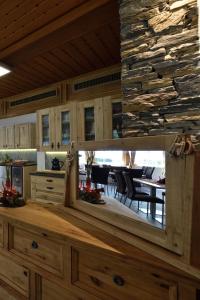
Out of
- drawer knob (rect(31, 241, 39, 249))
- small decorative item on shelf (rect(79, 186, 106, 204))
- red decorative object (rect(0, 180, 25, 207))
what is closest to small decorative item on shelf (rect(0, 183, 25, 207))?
red decorative object (rect(0, 180, 25, 207))

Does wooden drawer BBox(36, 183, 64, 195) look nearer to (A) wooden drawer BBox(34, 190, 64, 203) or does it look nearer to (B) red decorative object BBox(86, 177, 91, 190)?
(A) wooden drawer BBox(34, 190, 64, 203)

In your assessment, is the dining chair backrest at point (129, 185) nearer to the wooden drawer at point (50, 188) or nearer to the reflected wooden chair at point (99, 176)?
the reflected wooden chair at point (99, 176)

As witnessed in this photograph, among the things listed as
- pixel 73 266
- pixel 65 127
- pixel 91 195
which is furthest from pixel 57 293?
pixel 65 127

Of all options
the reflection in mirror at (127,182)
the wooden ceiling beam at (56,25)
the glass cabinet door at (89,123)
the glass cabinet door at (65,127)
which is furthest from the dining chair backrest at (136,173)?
the glass cabinet door at (65,127)

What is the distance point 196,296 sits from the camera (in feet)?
3.28

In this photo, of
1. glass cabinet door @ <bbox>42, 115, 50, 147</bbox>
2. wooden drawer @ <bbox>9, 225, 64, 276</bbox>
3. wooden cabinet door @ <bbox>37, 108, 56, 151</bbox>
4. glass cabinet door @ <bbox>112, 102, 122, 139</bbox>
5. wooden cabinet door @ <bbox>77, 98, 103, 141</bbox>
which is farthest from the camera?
glass cabinet door @ <bbox>42, 115, 50, 147</bbox>

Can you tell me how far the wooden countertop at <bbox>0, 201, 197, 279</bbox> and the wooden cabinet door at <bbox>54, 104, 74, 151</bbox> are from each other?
1.96 metres

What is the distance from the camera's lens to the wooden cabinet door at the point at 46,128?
171 inches

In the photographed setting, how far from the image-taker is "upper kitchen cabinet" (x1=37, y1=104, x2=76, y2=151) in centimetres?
411

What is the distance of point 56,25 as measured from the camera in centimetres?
260

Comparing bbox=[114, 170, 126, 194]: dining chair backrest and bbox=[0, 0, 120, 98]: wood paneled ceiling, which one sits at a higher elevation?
bbox=[0, 0, 120, 98]: wood paneled ceiling

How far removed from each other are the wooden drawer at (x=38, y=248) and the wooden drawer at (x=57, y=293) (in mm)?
100

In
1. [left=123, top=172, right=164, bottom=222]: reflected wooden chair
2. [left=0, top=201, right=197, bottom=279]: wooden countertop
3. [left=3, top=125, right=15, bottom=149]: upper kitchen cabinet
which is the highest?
[left=3, top=125, right=15, bottom=149]: upper kitchen cabinet

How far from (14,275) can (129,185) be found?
1180mm
